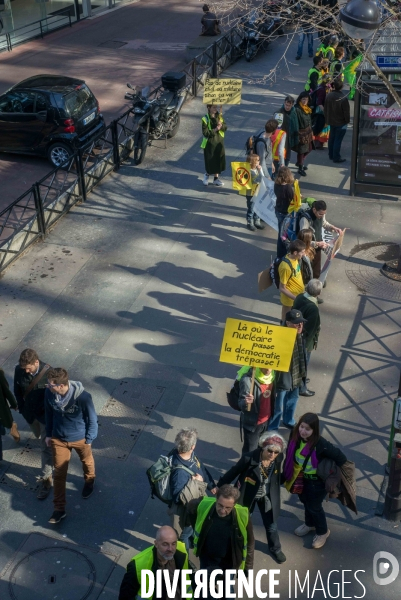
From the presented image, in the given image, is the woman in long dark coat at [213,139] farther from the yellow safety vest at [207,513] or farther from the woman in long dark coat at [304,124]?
the yellow safety vest at [207,513]

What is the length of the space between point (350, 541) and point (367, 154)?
8.55 m

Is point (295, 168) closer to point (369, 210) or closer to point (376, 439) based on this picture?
point (369, 210)

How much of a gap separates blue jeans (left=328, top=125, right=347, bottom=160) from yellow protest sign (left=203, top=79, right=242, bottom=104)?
211 cm

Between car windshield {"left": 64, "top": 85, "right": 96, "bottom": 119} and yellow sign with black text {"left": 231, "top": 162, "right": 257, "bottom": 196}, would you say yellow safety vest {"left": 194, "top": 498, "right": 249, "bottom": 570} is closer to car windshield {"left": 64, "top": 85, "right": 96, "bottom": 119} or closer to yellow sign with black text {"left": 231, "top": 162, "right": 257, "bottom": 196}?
yellow sign with black text {"left": 231, "top": 162, "right": 257, "bottom": 196}

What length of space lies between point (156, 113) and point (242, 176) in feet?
16.0

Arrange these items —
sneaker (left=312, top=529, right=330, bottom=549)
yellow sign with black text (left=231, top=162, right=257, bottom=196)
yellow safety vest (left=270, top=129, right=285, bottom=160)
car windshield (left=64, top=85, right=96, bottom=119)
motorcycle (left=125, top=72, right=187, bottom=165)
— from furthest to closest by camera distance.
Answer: car windshield (left=64, top=85, right=96, bottom=119)
motorcycle (left=125, top=72, right=187, bottom=165)
yellow safety vest (left=270, top=129, right=285, bottom=160)
yellow sign with black text (left=231, top=162, right=257, bottom=196)
sneaker (left=312, top=529, right=330, bottom=549)

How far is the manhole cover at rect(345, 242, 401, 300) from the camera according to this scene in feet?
37.7

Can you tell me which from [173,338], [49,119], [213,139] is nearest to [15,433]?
[173,338]

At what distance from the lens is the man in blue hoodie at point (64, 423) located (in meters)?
7.13

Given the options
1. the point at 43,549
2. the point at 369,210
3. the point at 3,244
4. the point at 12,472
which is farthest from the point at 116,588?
the point at 369,210

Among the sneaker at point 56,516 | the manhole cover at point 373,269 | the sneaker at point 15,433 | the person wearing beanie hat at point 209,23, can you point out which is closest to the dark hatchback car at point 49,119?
the manhole cover at point 373,269

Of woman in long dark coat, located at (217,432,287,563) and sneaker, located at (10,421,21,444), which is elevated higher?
woman in long dark coat, located at (217,432,287,563)

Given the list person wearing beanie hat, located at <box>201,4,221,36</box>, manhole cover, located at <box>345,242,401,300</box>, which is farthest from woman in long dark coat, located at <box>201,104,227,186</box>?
person wearing beanie hat, located at <box>201,4,221,36</box>

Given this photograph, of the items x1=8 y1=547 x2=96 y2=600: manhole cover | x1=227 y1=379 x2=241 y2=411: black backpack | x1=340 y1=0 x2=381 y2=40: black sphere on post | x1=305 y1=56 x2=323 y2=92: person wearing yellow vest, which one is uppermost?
x1=340 y1=0 x2=381 y2=40: black sphere on post
